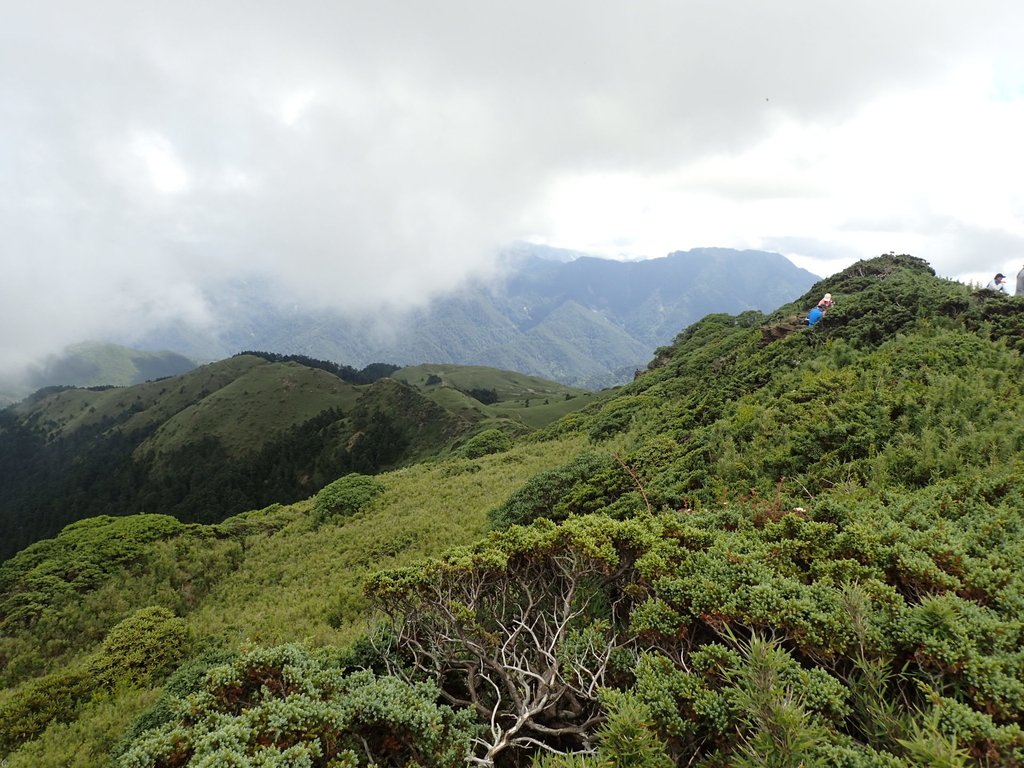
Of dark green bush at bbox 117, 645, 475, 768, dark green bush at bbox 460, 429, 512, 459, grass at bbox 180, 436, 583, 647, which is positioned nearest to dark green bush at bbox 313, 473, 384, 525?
grass at bbox 180, 436, 583, 647

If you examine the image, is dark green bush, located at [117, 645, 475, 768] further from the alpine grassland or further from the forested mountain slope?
the forested mountain slope

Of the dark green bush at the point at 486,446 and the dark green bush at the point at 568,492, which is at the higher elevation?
the dark green bush at the point at 568,492

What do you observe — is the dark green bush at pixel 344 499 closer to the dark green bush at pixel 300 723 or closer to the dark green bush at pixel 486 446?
the dark green bush at pixel 486 446

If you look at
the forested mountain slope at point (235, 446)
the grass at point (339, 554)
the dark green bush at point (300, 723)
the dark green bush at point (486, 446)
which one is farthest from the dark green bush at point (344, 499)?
the forested mountain slope at point (235, 446)

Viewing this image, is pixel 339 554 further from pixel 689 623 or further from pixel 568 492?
pixel 689 623

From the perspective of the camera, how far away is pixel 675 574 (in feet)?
23.0

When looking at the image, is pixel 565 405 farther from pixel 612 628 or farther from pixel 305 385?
pixel 612 628

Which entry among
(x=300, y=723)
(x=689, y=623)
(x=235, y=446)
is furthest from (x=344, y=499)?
(x=235, y=446)

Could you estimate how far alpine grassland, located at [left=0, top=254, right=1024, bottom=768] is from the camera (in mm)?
4590

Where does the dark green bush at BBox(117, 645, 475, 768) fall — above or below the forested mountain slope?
above

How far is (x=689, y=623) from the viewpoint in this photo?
6.22m

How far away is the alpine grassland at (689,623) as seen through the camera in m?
4.59

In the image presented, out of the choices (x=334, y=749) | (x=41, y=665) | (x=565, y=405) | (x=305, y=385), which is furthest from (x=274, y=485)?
(x=334, y=749)

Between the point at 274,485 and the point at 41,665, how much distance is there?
3315 inches
